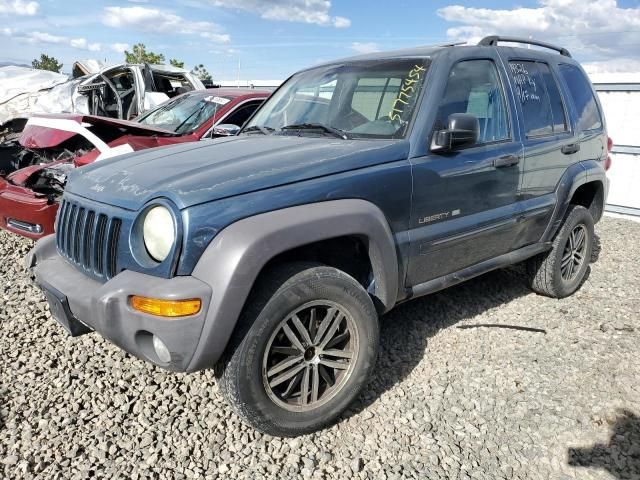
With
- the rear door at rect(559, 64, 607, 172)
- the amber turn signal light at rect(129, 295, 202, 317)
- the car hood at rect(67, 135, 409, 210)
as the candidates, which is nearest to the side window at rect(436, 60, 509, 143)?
the car hood at rect(67, 135, 409, 210)

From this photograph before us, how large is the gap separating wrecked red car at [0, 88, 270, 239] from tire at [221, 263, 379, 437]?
2.71m

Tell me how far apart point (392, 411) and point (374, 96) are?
1.92m

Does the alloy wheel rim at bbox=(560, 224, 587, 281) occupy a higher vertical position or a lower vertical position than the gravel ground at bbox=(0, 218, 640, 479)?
higher

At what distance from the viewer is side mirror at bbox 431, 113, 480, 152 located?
2.87 m

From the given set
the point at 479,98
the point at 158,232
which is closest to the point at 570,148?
the point at 479,98

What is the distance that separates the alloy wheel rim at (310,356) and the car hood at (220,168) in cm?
66

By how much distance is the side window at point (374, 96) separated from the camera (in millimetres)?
3129

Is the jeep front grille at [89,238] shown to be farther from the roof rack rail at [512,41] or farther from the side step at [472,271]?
the roof rack rail at [512,41]

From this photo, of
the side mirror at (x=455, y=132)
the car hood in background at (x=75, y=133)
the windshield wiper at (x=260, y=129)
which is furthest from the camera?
the car hood in background at (x=75, y=133)

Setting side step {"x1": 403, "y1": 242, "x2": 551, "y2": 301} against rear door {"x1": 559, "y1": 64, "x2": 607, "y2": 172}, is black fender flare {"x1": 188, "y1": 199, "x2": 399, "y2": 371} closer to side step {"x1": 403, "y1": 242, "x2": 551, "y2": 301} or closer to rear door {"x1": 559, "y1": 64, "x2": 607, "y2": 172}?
side step {"x1": 403, "y1": 242, "x2": 551, "y2": 301}

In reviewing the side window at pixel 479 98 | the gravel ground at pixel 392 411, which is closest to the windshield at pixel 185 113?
the gravel ground at pixel 392 411

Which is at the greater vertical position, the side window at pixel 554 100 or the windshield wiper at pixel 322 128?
the side window at pixel 554 100

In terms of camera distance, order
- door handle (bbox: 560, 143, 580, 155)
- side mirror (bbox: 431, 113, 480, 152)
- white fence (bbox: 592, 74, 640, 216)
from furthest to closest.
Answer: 1. white fence (bbox: 592, 74, 640, 216)
2. door handle (bbox: 560, 143, 580, 155)
3. side mirror (bbox: 431, 113, 480, 152)

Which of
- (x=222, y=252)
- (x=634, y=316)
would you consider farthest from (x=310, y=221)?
(x=634, y=316)
